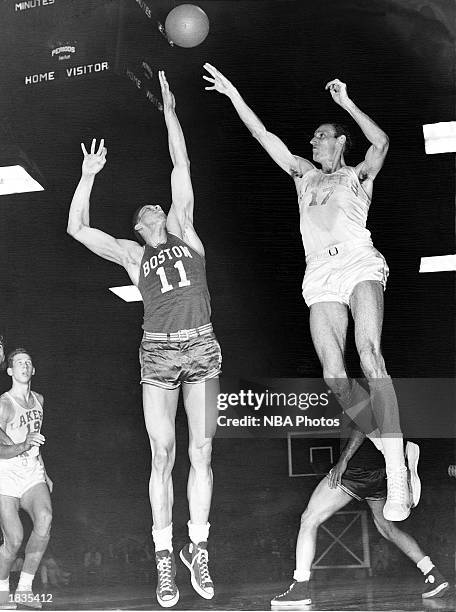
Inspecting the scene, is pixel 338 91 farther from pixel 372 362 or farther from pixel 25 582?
pixel 25 582

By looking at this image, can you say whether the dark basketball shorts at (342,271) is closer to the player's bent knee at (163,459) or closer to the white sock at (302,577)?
the player's bent knee at (163,459)

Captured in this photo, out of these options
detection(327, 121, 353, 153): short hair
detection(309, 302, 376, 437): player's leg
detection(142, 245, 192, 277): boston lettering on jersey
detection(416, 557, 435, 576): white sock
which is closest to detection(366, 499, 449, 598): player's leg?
detection(416, 557, 435, 576): white sock

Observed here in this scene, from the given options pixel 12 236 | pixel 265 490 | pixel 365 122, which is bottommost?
pixel 265 490

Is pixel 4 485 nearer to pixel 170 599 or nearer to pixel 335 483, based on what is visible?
pixel 170 599

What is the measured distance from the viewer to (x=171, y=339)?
3879 mm

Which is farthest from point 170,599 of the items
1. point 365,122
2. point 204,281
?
point 365,122

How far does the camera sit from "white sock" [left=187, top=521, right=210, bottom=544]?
3.76m

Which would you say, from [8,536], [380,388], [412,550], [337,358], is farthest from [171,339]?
[412,550]

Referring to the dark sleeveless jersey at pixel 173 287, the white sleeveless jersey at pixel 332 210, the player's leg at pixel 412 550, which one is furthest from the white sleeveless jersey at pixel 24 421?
the player's leg at pixel 412 550

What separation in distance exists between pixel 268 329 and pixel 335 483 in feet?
2.61

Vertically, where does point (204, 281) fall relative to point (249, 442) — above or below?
above

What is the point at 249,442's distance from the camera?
3.84 m

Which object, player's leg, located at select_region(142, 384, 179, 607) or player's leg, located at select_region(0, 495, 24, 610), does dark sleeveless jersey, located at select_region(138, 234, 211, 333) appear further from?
player's leg, located at select_region(0, 495, 24, 610)

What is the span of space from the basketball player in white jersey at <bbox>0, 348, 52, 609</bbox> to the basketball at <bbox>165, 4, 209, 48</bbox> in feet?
5.84
